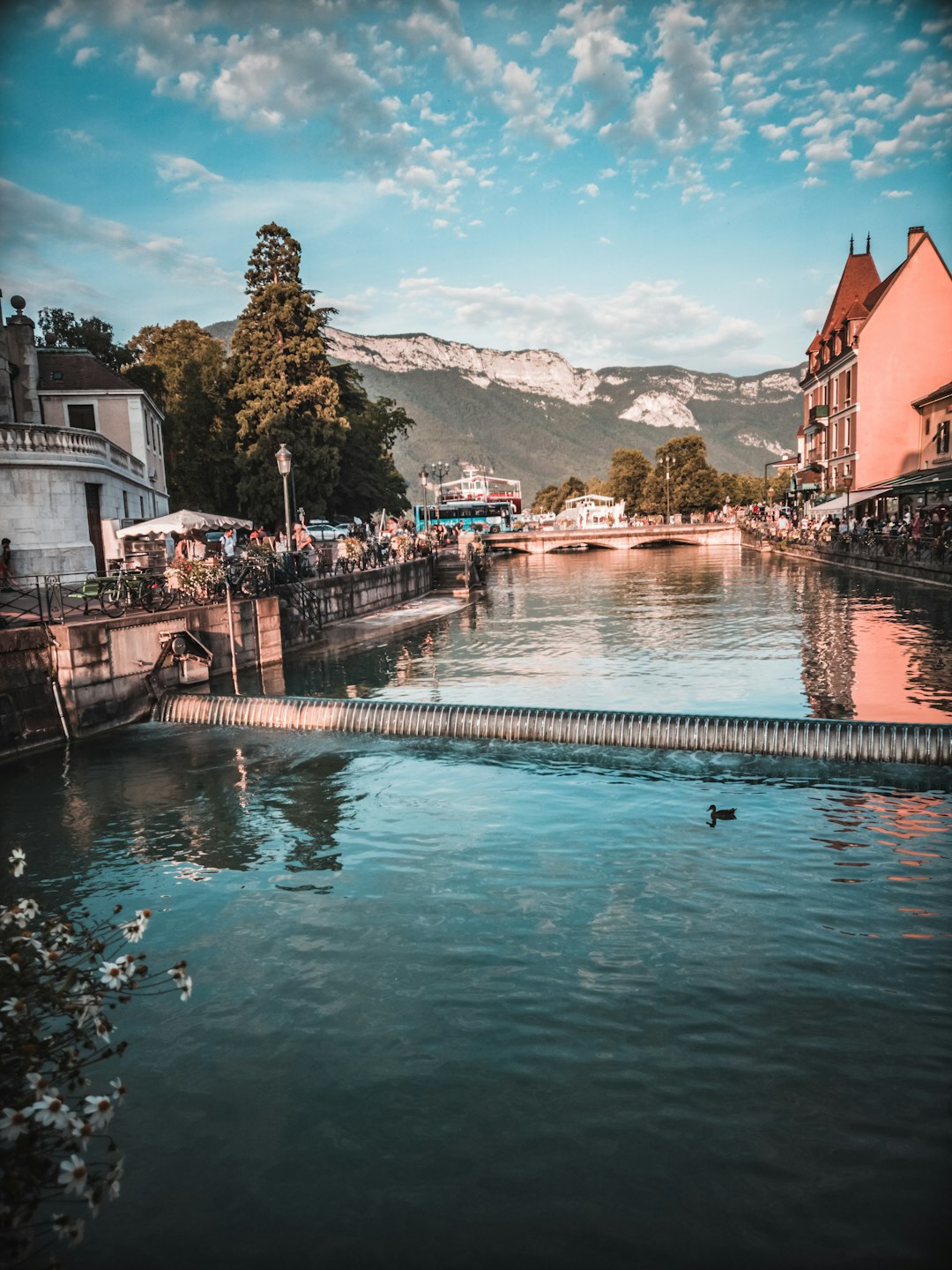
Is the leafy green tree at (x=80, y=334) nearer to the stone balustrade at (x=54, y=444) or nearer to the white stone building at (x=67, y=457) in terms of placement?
the white stone building at (x=67, y=457)

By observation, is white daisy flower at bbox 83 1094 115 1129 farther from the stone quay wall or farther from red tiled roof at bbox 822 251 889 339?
red tiled roof at bbox 822 251 889 339

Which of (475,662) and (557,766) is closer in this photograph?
(557,766)

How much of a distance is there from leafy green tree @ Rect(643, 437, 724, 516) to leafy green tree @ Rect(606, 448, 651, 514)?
1452 centimetres

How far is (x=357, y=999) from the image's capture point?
6625mm

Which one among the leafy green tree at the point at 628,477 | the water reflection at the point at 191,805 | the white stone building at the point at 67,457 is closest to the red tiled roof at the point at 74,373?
the white stone building at the point at 67,457

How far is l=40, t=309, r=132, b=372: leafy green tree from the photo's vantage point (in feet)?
176

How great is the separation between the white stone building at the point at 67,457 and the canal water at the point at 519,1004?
45.1 feet

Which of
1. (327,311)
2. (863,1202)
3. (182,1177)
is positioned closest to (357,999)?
(182,1177)

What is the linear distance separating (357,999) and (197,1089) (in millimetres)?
1349

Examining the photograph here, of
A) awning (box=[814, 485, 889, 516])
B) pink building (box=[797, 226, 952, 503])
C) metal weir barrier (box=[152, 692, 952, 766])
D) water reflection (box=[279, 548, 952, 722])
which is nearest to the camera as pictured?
metal weir barrier (box=[152, 692, 952, 766])

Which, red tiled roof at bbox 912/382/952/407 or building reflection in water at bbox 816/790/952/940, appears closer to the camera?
building reflection in water at bbox 816/790/952/940

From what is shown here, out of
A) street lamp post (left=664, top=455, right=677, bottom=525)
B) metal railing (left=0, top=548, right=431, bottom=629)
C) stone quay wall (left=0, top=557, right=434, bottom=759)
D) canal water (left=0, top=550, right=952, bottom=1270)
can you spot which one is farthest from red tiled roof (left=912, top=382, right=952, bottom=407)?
street lamp post (left=664, top=455, right=677, bottom=525)

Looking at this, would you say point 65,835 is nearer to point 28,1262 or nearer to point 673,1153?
point 28,1262

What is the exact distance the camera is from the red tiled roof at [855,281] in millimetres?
64812
